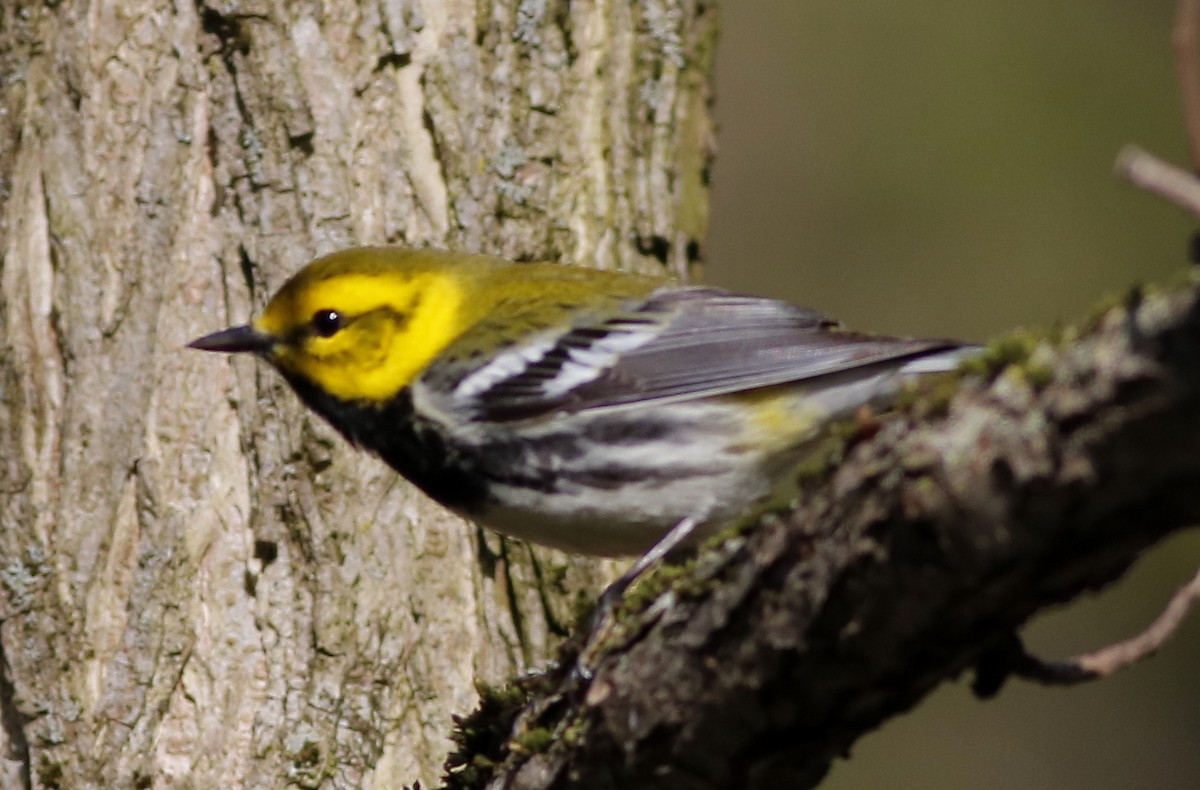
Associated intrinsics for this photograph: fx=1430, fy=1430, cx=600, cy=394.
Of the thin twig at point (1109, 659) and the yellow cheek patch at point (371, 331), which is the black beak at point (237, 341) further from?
the thin twig at point (1109, 659)

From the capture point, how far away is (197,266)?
3.84 meters

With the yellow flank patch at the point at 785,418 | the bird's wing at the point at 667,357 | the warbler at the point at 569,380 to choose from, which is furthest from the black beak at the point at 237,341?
the yellow flank patch at the point at 785,418

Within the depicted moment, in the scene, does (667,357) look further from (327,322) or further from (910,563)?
(910,563)

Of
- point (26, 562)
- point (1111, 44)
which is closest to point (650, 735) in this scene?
point (26, 562)

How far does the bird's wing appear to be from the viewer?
3.25 m

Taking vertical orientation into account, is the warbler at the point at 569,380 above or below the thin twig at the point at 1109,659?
above

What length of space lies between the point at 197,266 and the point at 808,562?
7.26 ft

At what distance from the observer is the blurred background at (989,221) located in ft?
25.5

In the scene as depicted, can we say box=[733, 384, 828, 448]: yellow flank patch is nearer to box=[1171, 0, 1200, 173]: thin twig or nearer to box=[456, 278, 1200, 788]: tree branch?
Result: box=[456, 278, 1200, 788]: tree branch

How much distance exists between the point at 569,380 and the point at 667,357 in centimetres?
24

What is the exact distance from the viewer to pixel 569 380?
340cm

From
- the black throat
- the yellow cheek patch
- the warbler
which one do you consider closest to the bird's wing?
the warbler

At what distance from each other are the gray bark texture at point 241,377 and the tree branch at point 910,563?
1.04 m

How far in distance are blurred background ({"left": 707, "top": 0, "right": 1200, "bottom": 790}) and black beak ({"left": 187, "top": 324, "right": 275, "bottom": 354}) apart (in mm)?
4530
